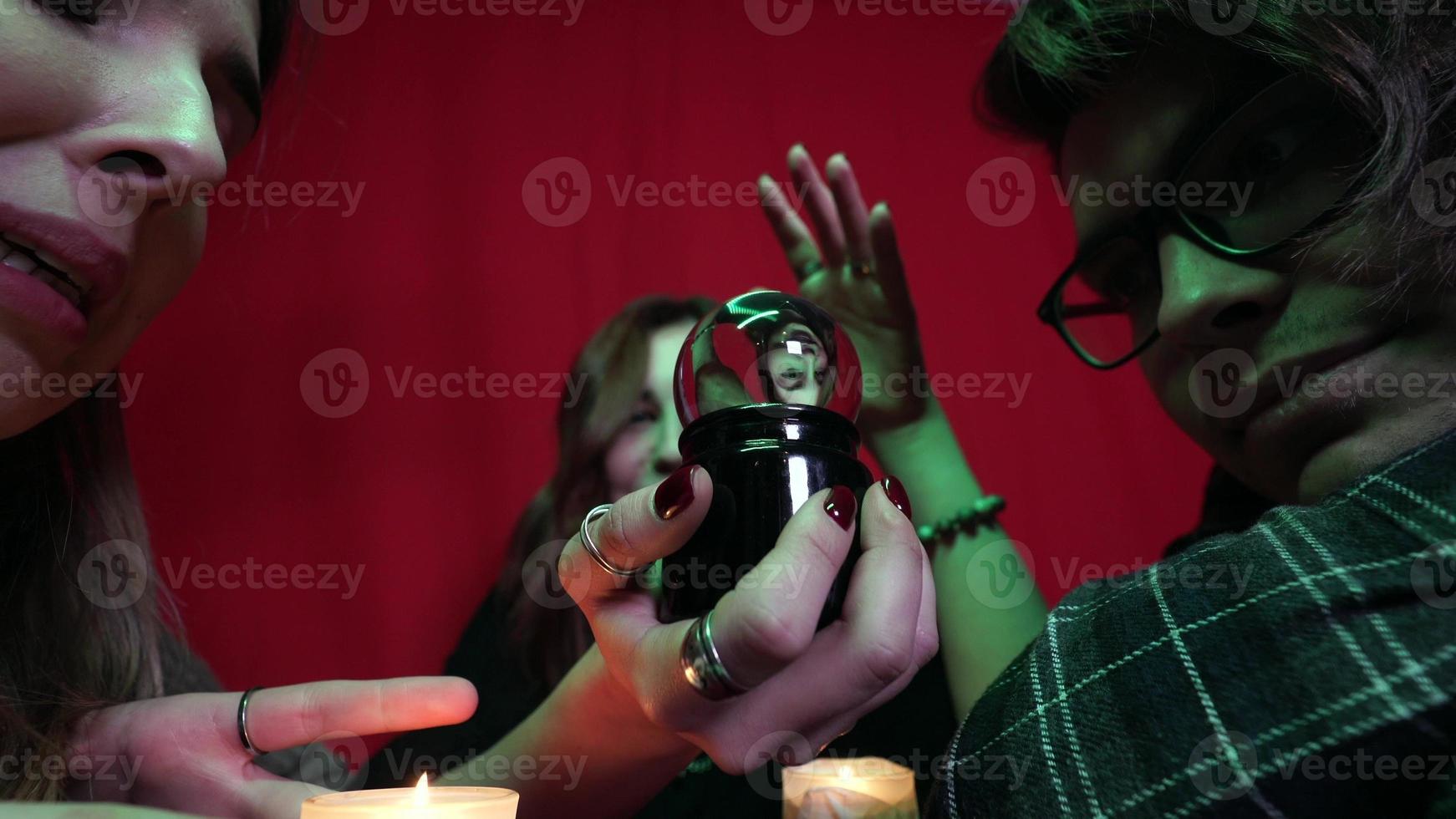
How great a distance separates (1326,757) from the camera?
19.8 inches

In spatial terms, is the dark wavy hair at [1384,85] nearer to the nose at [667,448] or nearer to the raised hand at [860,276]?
the raised hand at [860,276]

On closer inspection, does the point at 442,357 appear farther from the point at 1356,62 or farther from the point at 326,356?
the point at 1356,62

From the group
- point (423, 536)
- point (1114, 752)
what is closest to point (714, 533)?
point (1114, 752)

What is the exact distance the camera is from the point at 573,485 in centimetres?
172

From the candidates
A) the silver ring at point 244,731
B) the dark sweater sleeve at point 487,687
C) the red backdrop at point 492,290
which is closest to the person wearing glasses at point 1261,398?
the red backdrop at point 492,290

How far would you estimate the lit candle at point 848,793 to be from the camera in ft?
2.26

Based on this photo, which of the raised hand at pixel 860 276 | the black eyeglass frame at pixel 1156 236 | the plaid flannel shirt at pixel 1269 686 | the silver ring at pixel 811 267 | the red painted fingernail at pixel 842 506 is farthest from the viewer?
the silver ring at pixel 811 267

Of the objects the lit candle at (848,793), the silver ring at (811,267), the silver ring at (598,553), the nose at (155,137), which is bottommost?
the lit candle at (848,793)

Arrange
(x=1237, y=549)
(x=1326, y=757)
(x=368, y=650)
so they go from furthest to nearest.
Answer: (x=368, y=650) < (x=1237, y=549) < (x=1326, y=757)

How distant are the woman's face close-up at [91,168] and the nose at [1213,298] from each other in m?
1.05

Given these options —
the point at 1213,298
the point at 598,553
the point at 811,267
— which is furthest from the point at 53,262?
the point at 1213,298

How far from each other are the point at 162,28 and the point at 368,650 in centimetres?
108

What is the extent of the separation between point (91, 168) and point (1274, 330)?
120 cm

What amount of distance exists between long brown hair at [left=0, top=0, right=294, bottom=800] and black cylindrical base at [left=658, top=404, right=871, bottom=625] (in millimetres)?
724
